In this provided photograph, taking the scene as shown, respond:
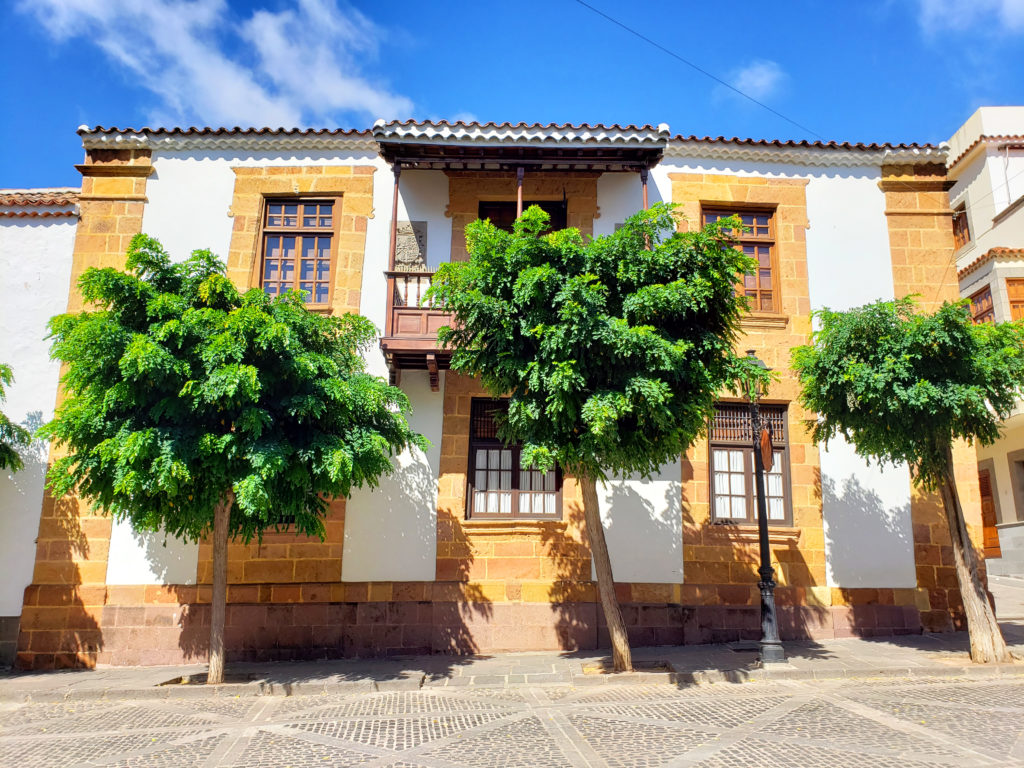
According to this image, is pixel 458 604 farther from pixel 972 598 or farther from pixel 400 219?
pixel 972 598

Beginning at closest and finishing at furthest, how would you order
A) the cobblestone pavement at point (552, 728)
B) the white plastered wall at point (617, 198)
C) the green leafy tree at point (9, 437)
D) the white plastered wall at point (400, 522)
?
the cobblestone pavement at point (552, 728)
the green leafy tree at point (9, 437)
the white plastered wall at point (400, 522)
the white plastered wall at point (617, 198)

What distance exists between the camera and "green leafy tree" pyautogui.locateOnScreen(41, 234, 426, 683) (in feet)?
23.3

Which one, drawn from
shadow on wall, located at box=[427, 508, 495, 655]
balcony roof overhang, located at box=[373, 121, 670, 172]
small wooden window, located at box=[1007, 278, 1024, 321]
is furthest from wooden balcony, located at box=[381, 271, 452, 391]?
small wooden window, located at box=[1007, 278, 1024, 321]

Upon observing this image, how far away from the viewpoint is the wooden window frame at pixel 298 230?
11.0 m

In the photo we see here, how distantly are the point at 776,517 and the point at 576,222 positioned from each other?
5.36 m

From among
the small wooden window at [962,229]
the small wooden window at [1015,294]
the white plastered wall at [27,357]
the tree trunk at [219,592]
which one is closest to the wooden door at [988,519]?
the small wooden window at [1015,294]

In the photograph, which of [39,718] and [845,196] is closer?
[39,718]

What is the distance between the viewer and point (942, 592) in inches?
404

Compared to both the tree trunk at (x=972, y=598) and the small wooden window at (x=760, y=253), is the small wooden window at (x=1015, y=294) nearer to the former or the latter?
the small wooden window at (x=760, y=253)

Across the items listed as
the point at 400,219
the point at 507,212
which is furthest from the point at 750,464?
the point at 400,219

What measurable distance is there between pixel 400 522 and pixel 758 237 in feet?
23.5

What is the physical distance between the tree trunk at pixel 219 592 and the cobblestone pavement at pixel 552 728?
0.46m

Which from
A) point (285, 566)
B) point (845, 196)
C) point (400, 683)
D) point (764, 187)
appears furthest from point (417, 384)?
point (845, 196)

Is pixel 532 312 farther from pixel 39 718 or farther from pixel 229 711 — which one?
pixel 39 718
